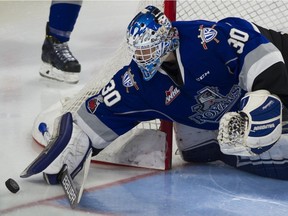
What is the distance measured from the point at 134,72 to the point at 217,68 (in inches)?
9.1

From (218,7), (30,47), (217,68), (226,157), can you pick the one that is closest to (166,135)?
(226,157)

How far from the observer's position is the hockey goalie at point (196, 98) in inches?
69.2

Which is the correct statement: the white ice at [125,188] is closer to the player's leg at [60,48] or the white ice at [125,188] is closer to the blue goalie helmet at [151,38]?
the player's leg at [60,48]

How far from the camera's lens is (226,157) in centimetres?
209

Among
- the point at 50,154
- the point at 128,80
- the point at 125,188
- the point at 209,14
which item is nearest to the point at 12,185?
the point at 50,154

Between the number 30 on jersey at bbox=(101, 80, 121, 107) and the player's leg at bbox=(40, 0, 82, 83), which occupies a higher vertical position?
the number 30 on jersey at bbox=(101, 80, 121, 107)

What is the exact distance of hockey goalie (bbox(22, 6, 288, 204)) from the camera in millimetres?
1758

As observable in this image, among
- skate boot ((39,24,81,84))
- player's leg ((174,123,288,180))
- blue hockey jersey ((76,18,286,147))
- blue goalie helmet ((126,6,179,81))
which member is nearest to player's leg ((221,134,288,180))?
player's leg ((174,123,288,180))

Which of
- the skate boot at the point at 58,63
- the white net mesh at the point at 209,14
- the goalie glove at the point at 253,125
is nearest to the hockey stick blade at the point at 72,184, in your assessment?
the white net mesh at the point at 209,14

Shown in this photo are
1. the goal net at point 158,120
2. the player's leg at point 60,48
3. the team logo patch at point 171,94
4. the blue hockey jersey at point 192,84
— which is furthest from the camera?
the player's leg at point 60,48

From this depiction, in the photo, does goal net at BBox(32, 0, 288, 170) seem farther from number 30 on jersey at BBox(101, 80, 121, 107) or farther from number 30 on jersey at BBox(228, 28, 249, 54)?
number 30 on jersey at BBox(228, 28, 249, 54)

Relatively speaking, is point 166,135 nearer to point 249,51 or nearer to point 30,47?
point 249,51

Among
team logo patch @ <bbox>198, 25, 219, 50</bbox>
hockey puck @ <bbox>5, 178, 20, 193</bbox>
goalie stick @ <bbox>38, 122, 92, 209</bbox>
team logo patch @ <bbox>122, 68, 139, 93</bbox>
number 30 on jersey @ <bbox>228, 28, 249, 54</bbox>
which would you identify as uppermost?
team logo patch @ <bbox>198, 25, 219, 50</bbox>

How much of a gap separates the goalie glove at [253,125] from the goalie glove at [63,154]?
423 millimetres
